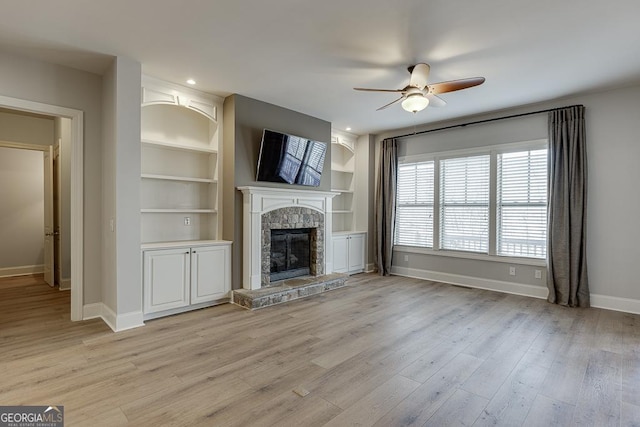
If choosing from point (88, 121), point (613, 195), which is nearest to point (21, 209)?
point (88, 121)

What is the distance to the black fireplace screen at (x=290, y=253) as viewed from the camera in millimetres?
5133

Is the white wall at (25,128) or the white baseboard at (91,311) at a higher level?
the white wall at (25,128)

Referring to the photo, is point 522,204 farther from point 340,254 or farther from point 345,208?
point 345,208

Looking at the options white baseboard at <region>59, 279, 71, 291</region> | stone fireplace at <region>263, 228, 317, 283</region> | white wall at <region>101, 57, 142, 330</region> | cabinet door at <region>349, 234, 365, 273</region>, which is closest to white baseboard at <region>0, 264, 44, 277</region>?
white baseboard at <region>59, 279, 71, 291</region>

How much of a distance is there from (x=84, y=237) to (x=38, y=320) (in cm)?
107

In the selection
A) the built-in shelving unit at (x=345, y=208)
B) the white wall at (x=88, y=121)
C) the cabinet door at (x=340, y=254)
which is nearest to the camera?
the white wall at (x=88, y=121)

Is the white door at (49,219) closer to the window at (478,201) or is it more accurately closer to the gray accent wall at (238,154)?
the gray accent wall at (238,154)

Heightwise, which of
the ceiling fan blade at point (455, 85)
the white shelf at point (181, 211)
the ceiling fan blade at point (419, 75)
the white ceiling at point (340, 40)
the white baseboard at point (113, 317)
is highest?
the white ceiling at point (340, 40)

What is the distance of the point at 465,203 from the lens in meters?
5.66

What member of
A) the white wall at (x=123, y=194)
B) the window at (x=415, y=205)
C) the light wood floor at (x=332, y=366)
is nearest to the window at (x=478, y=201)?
the window at (x=415, y=205)

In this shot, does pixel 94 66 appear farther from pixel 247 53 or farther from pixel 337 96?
pixel 337 96

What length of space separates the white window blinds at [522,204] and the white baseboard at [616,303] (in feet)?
2.69

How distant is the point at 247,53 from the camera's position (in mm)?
3365

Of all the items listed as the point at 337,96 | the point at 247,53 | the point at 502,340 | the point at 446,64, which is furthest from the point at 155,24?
the point at 502,340
